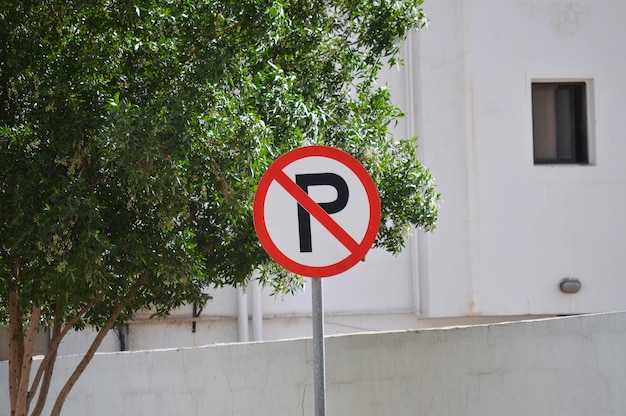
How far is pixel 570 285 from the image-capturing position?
16.0 m

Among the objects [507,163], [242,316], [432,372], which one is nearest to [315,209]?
[432,372]

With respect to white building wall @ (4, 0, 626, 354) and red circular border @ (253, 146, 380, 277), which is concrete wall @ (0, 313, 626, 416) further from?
white building wall @ (4, 0, 626, 354)

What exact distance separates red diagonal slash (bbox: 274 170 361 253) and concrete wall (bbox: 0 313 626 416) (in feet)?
15.1

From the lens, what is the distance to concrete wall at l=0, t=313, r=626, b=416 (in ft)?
34.2

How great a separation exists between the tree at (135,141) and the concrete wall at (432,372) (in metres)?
2.39

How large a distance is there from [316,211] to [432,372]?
16.7ft

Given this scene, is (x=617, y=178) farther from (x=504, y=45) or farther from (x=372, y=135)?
(x=372, y=135)

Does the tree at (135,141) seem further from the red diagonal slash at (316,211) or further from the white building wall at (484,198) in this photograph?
the white building wall at (484,198)

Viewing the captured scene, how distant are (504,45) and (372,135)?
7.70 meters

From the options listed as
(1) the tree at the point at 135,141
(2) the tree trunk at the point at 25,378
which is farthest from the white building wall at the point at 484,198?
(1) the tree at the point at 135,141

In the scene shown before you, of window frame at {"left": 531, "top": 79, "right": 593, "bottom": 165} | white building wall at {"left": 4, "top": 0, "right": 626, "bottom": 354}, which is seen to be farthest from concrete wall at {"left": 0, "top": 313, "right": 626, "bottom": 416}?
window frame at {"left": 531, "top": 79, "right": 593, "bottom": 165}

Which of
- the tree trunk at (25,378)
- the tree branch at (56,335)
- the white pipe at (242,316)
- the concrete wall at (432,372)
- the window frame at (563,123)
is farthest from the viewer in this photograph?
the window frame at (563,123)

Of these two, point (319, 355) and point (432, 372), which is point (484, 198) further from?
point (319, 355)

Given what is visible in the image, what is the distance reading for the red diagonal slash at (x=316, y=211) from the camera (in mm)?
5898
